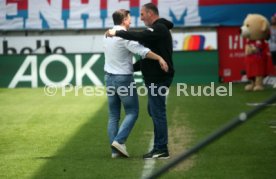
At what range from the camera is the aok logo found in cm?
2242

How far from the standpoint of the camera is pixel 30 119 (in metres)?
14.6

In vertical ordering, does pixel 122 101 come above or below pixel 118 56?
below

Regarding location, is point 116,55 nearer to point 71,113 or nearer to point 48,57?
point 71,113

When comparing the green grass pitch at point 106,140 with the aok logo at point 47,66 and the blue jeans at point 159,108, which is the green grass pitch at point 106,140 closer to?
the blue jeans at point 159,108

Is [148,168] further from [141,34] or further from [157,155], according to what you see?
[141,34]

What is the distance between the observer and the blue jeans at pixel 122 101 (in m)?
9.77

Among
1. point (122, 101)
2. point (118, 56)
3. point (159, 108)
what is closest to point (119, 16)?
point (118, 56)

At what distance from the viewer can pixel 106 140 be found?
1166cm

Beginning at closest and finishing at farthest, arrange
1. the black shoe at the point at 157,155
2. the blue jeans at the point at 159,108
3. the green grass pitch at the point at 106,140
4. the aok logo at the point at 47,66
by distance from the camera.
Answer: the green grass pitch at the point at 106,140
the blue jeans at the point at 159,108
the black shoe at the point at 157,155
the aok logo at the point at 47,66

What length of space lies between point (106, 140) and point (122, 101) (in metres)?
1.95

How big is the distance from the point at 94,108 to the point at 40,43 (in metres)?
7.58

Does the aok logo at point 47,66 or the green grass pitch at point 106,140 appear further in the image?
the aok logo at point 47,66

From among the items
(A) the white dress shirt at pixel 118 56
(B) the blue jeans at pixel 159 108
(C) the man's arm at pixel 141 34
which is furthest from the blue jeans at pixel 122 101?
(C) the man's arm at pixel 141 34

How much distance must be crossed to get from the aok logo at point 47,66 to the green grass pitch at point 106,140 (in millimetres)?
4120
